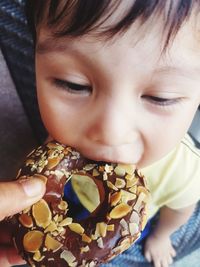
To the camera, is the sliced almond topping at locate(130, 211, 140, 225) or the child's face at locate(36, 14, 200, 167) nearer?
the child's face at locate(36, 14, 200, 167)

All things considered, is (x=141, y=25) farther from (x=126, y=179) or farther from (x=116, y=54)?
(x=126, y=179)

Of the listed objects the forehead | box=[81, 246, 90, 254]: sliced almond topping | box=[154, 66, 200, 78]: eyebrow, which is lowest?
box=[81, 246, 90, 254]: sliced almond topping

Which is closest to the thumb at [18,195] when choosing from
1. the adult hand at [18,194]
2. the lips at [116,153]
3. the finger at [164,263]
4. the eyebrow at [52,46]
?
the adult hand at [18,194]

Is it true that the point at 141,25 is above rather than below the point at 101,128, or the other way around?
above

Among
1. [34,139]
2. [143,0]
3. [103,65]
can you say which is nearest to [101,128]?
[103,65]

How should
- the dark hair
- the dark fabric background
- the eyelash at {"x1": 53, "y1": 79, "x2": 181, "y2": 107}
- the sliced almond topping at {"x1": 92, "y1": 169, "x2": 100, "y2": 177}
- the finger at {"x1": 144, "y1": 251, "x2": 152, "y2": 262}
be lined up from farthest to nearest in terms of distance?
1. the finger at {"x1": 144, "y1": 251, "x2": 152, "y2": 262}
2. the dark fabric background
3. the sliced almond topping at {"x1": 92, "y1": 169, "x2": 100, "y2": 177}
4. the eyelash at {"x1": 53, "y1": 79, "x2": 181, "y2": 107}
5. the dark hair

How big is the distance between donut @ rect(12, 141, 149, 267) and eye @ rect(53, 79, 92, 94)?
0.40 feet

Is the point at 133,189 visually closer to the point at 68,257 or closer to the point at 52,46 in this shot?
the point at 68,257

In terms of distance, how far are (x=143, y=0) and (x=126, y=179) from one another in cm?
32

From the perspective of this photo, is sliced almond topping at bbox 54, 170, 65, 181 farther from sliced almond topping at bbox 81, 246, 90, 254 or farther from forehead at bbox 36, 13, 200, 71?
forehead at bbox 36, 13, 200, 71

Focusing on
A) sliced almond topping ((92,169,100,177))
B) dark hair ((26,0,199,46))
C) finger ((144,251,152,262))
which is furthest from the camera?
finger ((144,251,152,262))

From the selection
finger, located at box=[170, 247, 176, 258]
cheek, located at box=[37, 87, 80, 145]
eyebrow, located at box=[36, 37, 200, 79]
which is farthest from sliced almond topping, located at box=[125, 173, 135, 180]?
finger, located at box=[170, 247, 176, 258]

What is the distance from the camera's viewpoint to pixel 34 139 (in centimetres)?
126

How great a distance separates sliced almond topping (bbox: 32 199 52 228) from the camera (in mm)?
852
